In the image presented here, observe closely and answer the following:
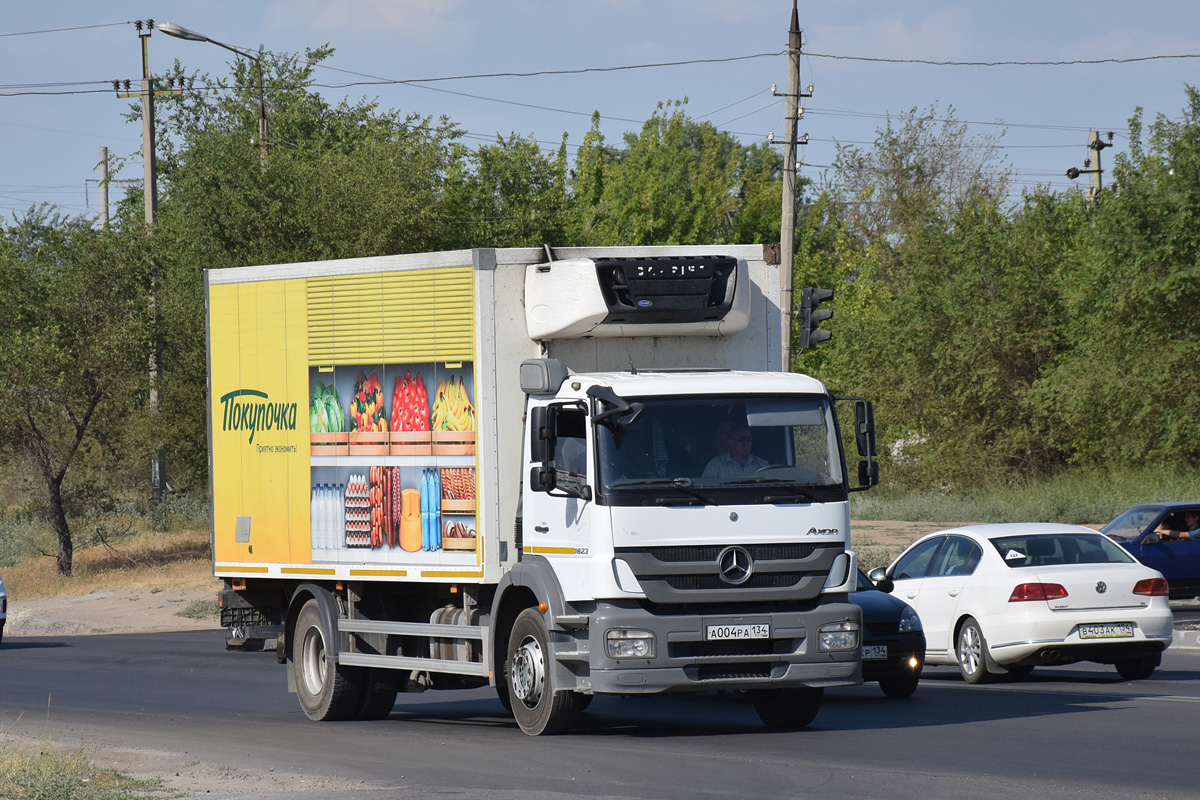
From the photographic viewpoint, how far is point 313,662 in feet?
44.1

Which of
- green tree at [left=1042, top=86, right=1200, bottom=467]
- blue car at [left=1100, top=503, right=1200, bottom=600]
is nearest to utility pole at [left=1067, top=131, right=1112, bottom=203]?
green tree at [left=1042, top=86, right=1200, bottom=467]

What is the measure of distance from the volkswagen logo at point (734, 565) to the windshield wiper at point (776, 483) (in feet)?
1.47

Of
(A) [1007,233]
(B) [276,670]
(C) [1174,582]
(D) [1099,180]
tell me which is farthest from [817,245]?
(B) [276,670]

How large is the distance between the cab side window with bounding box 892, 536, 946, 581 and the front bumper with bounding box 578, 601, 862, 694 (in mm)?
5148

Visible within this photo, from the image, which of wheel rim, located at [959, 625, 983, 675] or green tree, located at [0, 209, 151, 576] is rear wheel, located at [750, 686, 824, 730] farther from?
green tree, located at [0, 209, 151, 576]

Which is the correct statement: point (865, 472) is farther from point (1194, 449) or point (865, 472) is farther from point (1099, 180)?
point (1099, 180)

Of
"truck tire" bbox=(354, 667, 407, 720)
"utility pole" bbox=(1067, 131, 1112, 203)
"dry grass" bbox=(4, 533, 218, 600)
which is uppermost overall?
"utility pole" bbox=(1067, 131, 1112, 203)

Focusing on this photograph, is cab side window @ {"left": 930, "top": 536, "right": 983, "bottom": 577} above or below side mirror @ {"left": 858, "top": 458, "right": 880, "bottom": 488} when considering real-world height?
below

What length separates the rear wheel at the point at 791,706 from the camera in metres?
11.8

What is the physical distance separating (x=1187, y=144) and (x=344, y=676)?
26.8 metres

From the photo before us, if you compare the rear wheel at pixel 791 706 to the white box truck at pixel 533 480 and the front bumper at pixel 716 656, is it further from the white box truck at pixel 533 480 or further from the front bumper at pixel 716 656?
the front bumper at pixel 716 656

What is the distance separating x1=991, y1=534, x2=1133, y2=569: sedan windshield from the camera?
14.4m

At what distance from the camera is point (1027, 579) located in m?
14.1

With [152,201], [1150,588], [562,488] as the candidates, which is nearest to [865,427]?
[562,488]
